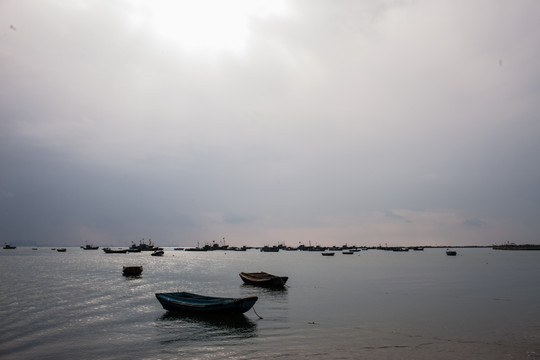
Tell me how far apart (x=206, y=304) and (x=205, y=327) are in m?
2.59

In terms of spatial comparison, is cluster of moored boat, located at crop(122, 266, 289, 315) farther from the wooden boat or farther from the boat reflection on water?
the boat reflection on water

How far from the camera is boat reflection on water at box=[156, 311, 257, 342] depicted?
2158 cm

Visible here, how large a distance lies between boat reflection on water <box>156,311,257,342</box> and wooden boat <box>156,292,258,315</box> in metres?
0.50

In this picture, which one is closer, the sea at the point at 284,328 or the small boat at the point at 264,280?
the sea at the point at 284,328

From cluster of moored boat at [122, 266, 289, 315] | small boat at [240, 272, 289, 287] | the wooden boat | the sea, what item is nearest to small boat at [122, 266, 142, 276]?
the sea

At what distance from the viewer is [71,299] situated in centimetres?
3509

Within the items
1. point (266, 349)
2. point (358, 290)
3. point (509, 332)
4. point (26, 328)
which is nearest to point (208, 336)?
point (266, 349)

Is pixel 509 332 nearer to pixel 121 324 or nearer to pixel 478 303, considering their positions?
pixel 478 303

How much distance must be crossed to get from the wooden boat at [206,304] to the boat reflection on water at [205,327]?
0.50 metres

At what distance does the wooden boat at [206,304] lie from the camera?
26.1 metres

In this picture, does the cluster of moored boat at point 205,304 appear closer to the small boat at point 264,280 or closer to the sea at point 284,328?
the sea at point 284,328

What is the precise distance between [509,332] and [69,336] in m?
28.6

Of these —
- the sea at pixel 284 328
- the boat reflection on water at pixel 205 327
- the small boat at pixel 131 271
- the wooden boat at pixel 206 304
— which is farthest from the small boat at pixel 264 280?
the small boat at pixel 131 271

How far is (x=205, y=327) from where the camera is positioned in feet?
79.1
